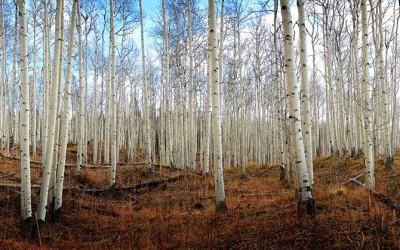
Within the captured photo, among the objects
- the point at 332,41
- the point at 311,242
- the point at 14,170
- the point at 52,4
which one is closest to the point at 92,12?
the point at 52,4

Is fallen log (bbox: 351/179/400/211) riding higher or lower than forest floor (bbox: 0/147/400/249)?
higher

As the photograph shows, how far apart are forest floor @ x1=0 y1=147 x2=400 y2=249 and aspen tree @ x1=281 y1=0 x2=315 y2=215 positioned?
1.30ft

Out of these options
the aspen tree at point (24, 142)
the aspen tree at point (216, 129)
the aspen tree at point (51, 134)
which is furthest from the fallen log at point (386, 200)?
the aspen tree at point (24, 142)

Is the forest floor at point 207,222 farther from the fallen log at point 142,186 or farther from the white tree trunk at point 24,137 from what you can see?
the white tree trunk at point 24,137

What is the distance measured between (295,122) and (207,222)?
104 inches

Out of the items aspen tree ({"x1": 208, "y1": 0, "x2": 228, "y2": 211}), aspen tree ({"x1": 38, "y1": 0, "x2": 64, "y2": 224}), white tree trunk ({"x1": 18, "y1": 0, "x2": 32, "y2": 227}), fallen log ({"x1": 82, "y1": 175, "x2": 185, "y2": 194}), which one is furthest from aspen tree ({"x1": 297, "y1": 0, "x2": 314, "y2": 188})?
fallen log ({"x1": 82, "y1": 175, "x2": 185, "y2": 194})

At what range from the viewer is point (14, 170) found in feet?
32.8

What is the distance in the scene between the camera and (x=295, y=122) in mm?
5570

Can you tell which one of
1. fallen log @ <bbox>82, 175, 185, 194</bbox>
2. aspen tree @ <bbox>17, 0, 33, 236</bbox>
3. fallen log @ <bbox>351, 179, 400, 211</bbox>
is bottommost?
fallen log @ <bbox>82, 175, 185, 194</bbox>

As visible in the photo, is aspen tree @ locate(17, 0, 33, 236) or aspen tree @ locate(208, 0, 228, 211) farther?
aspen tree @ locate(208, 0, 228, 211)

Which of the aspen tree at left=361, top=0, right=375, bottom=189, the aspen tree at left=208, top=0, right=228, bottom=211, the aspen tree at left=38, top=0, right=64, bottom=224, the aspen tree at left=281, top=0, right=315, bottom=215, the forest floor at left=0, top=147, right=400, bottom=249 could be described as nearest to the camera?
the forest floor at left=0, top=147, right=400, bottom=249

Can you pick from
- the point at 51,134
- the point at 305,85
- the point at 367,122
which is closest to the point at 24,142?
the point at 51,134

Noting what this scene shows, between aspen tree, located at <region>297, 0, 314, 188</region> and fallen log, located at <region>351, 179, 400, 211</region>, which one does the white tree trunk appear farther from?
fallen log, located at <region>351, 179, 400, 211</region>

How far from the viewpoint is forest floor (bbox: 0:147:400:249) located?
4211mm
